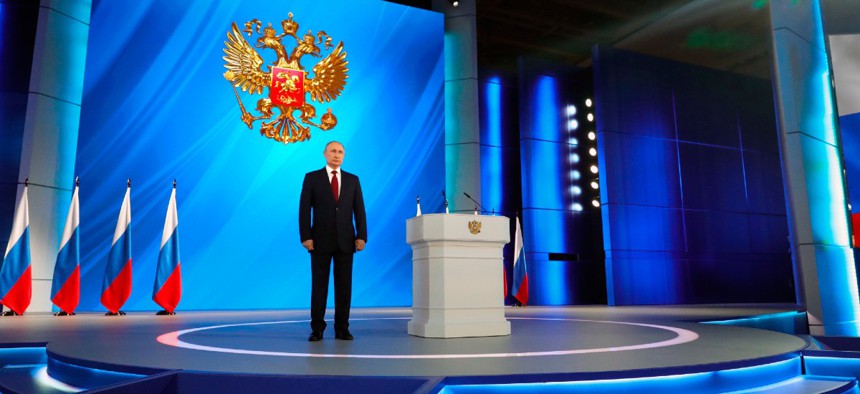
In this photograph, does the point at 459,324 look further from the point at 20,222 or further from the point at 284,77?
the point at 284,77

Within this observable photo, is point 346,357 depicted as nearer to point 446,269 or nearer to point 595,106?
point 446,269

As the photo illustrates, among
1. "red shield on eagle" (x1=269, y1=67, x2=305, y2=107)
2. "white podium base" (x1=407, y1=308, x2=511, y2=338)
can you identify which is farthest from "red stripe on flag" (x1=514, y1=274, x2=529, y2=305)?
"white podium base" (x1=407, y1=308, x2=511, y2=338)

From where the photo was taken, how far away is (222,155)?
7.60 metres

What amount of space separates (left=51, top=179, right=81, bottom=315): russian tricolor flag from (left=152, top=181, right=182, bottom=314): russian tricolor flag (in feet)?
2.56

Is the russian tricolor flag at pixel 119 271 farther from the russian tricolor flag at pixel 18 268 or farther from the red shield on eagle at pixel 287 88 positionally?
the red shield on eagle at pixel 287 88

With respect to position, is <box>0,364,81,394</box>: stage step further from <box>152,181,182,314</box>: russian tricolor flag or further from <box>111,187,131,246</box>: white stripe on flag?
<box>111,187,131,246</box>: white stripe on flag

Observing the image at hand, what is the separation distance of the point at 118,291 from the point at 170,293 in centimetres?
52

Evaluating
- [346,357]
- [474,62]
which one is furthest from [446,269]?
[474,62]

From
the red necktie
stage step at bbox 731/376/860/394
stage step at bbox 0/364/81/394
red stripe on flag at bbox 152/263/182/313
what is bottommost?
stage step at bbox 731/376/860/394

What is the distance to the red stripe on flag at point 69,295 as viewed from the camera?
19.9ft

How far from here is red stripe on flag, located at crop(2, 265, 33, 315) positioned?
19.5ft

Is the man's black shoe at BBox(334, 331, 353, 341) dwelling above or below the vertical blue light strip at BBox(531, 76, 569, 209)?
below

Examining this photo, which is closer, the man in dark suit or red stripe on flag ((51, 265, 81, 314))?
the man in dark suit

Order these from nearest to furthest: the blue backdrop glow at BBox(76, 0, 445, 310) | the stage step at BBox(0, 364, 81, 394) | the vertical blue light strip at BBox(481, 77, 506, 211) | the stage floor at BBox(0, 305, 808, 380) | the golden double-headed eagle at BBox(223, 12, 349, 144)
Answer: the stage floor at BBox(0, 305, 808, 380) < the stage step at BBox(0, 364, 81, 394) < the blue backdrop glow at BBox(76, 0, 445, 310) < the golden double-headed eagle at BBox(223, 12, 349, 144) < the vertical blue light strip at BBox(481, 77, 506, 211)
